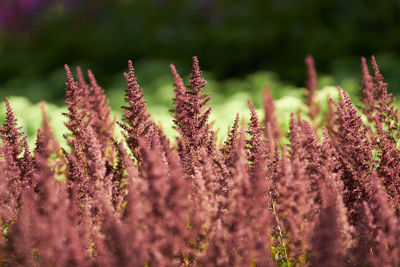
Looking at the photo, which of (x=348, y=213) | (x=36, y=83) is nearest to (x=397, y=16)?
(x=36, y=83)

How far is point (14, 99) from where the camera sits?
355 inches

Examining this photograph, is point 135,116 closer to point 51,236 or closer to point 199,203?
point 199,203

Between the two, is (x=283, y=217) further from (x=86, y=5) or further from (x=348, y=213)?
(x=86, y=5)

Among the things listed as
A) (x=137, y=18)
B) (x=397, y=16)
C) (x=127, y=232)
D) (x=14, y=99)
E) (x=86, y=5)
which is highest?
(x=86, y=5)

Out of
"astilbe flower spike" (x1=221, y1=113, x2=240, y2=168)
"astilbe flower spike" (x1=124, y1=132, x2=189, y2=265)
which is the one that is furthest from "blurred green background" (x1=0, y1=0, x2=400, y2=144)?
"astilbe flower spike" (x1=124, y1=132, x2=189, y2=265)

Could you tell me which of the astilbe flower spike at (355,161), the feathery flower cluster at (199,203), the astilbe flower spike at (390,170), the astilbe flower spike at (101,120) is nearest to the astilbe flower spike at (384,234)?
the feathery flower cluster at (199,203)

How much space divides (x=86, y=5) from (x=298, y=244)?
13.5 metres

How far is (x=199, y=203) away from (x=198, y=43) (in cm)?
1005

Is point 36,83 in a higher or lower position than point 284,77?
higher

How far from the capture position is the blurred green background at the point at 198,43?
10.6 meters

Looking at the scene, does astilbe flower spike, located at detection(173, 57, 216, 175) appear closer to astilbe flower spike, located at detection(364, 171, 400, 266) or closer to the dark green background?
astilbe flower spike, located at detection(364, 171, 400, 266)

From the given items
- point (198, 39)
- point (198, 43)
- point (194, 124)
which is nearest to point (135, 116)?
point (194, 124)

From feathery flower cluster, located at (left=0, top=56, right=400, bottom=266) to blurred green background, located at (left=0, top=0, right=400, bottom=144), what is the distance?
231 inches

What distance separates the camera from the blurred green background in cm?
1058
